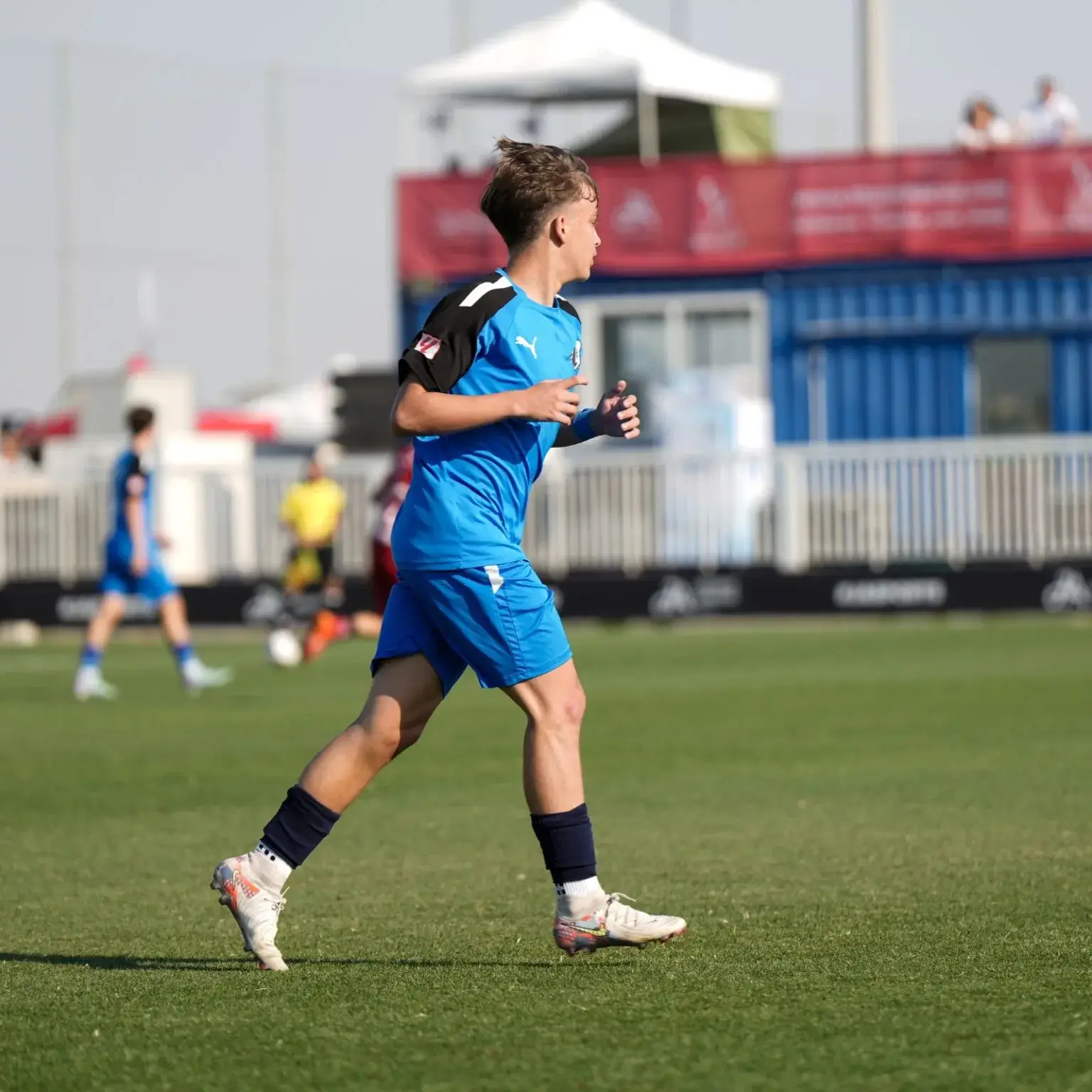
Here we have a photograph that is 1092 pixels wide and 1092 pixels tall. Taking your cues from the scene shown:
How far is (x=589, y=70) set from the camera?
102 feet

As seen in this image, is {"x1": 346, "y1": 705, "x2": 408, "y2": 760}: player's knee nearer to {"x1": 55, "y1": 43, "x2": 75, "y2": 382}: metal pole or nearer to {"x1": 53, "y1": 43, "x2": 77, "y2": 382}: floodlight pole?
{"x1": 55, "y1": 43, "x2": 75, "y2": 382}: metal pole

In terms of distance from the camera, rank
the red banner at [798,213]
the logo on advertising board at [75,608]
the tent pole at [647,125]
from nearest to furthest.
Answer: the logo on advertising board at [75,608]
the red banner at [798,213]
the tent pole at [647,125]

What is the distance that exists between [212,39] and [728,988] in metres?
37.9

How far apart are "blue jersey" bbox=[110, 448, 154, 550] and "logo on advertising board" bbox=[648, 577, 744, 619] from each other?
9925 mm

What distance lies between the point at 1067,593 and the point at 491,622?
19.7 m

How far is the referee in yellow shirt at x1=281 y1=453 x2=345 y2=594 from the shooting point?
986 inches

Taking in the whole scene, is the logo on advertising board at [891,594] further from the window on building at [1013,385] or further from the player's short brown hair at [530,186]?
the player's short brown hair at [530,186]

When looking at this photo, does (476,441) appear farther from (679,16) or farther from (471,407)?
(679,16)

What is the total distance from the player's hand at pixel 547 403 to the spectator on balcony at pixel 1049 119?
2540 cm

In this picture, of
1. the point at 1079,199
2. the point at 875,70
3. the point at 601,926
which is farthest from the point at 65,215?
the point at 601,926

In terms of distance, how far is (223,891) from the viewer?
17.7 ft

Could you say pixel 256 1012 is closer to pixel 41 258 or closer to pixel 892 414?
pixel 892 414

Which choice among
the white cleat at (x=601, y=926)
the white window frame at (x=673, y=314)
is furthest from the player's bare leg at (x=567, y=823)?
the white window frame at (x=673, y=314)

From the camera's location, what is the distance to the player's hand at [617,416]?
18.1 feet
